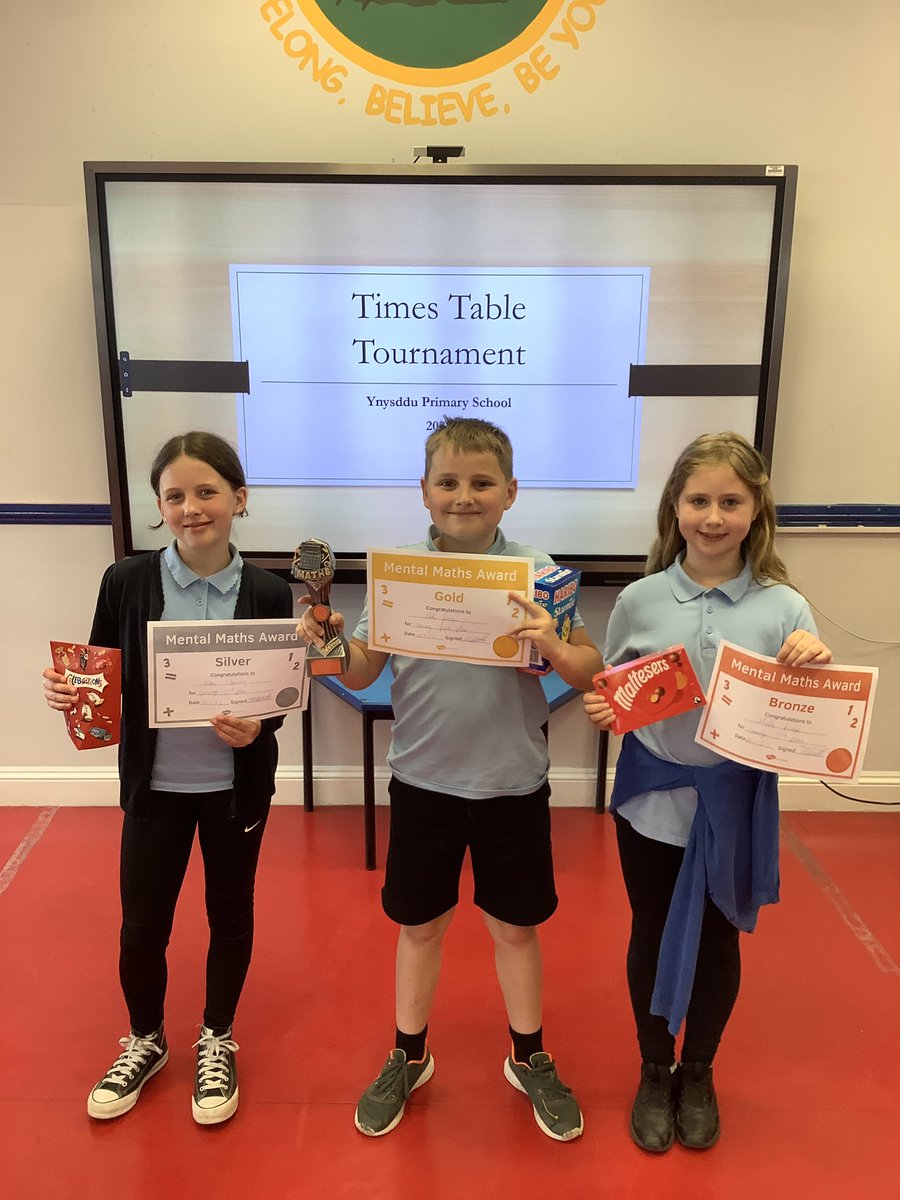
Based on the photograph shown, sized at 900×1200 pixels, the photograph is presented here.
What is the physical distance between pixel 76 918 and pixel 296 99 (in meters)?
2.66

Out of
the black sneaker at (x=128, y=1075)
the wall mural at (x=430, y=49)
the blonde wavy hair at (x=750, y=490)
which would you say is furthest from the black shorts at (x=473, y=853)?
the wall mural at (x=430, y=49)

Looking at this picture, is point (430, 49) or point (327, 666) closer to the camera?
Result: point (327, 666)

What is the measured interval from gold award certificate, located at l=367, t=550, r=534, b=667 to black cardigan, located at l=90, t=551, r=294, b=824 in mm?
256

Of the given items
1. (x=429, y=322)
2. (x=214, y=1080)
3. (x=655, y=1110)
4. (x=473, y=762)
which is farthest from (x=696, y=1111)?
(x=429, y=322)

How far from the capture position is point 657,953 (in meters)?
1.55

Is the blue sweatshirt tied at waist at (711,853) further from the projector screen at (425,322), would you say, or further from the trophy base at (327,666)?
the projector screen at (425,322)

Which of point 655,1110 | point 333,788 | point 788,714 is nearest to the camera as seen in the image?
point 788,714

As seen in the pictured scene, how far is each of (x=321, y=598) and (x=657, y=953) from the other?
3.18ft

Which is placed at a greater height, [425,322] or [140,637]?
[425,322]

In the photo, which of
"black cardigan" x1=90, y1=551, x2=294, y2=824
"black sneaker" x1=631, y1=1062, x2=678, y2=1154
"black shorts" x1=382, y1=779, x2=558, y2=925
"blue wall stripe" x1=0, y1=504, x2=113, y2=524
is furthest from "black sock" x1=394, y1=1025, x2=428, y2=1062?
"blue wall stripe" x1=0, y1=504, x2=113, y2=524

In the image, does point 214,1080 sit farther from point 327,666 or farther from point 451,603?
point 451,603

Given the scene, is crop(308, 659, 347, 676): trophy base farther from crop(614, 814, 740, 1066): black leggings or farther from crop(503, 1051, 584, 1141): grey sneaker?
crop(503, 1051, 584, 1141): grey sneaker

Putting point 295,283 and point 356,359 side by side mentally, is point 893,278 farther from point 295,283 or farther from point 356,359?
point 295,283

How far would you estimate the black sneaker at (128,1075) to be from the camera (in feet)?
5.41
